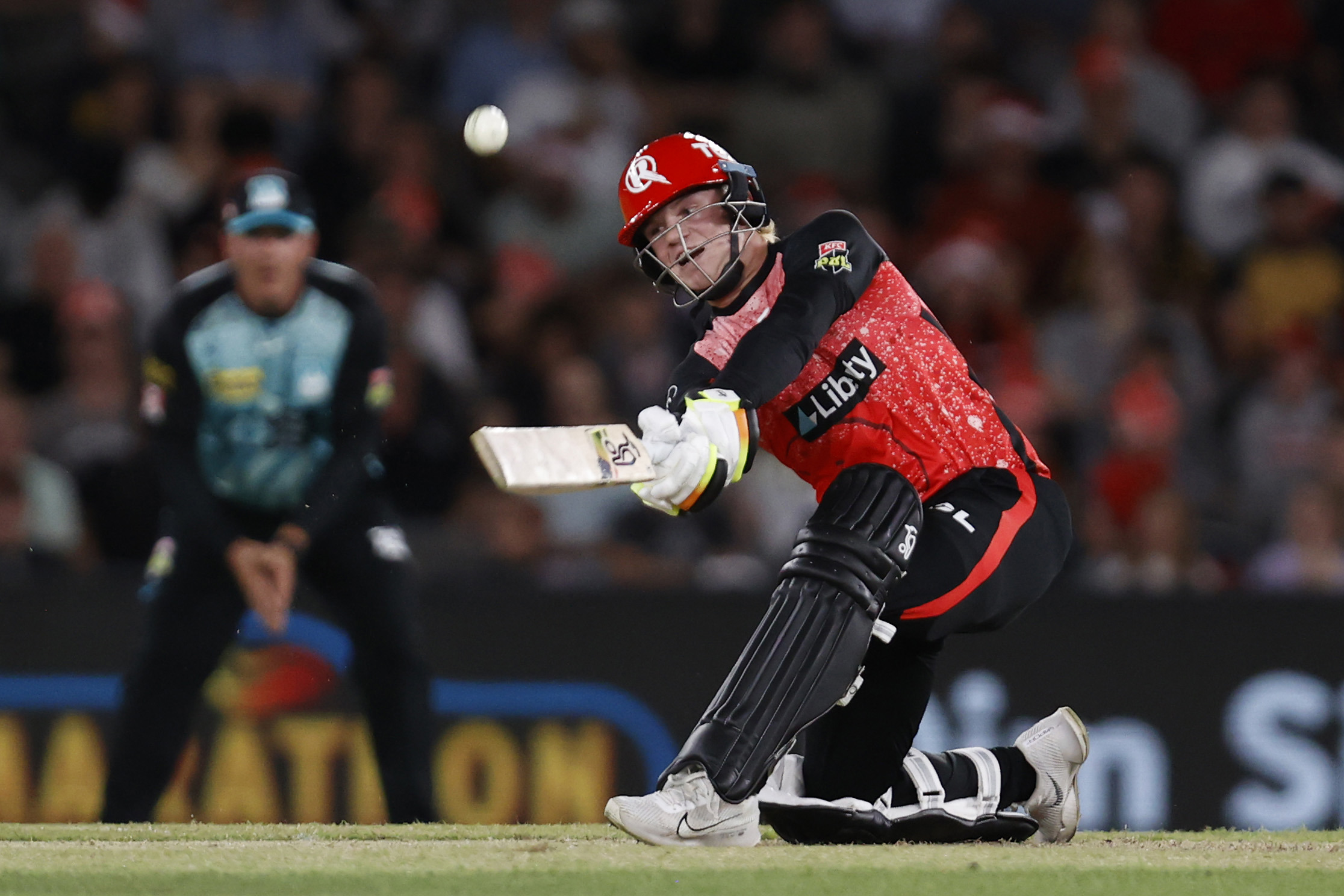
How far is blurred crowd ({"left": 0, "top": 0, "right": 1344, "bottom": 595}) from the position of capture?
7.84m

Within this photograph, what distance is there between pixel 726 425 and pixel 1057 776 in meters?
1.46

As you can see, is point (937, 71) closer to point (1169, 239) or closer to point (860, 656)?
point (1169, 239)

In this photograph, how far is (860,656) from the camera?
4078 millimetres

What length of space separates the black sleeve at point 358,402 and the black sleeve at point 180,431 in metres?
0.26

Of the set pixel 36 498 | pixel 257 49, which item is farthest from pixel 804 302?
pixel 257 49

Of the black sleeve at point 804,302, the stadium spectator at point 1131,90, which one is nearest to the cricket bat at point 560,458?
the black sleeve at point 804,302

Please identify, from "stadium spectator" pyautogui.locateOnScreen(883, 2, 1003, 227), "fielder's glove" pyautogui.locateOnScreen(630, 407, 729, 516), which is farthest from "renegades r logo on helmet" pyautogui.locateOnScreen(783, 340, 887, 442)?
"stadium spectator" pyautogui.locateOnScreen(883, 2, 1003, 227)

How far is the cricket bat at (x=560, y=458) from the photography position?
11.8ft

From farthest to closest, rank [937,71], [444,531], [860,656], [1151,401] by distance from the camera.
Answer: [937,71] < [1151,401] < [444,531] < [860,656]

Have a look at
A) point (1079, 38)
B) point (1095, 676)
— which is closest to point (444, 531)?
point (1095, 676)

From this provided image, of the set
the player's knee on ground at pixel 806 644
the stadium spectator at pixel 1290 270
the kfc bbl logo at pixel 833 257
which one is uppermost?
the stadium spectator at pixel 1290 270

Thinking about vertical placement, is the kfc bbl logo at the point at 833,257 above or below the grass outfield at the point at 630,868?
above

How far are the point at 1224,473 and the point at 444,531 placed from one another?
347 centimetres

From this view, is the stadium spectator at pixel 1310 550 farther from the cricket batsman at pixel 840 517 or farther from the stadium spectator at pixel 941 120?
the cricket batsman at pixel 840 517
